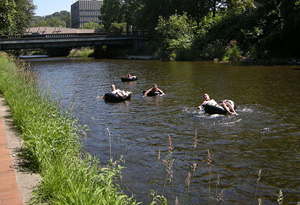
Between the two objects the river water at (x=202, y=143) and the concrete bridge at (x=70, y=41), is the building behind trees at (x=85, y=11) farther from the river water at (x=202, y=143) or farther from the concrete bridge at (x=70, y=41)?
the river water at (x=202, y=143)

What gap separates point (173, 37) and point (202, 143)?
1693 inches

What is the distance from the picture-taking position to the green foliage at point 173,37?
47581 millimetres

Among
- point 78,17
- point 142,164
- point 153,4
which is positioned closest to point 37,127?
point 142,164

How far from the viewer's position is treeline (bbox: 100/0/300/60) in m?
32.8

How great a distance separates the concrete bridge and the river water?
38.5 m

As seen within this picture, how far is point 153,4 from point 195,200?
57.5m

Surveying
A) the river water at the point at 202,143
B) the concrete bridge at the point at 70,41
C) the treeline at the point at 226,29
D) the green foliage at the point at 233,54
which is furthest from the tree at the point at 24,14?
the river water at the point at 202,143

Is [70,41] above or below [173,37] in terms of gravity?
below

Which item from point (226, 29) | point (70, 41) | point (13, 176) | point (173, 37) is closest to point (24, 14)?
point (70, 41)

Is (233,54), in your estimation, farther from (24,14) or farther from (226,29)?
(24,14)

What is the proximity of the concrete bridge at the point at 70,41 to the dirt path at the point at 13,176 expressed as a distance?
162ft

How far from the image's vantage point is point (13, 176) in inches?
203

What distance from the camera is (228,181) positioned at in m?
7.07

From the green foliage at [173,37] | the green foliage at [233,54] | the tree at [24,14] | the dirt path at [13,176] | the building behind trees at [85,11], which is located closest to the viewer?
the dirt path at [13,176]
